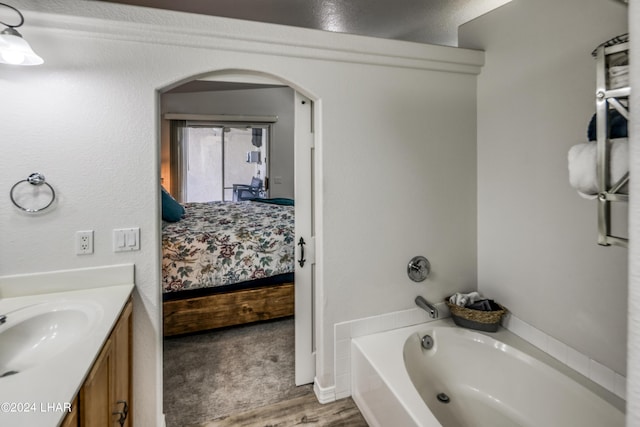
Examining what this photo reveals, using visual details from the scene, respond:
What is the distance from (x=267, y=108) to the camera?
20.5 ft

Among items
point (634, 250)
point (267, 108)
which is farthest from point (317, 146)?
point (267, 108)

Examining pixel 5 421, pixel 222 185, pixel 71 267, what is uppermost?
pixel 222 185

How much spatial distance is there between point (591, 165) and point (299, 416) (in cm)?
195

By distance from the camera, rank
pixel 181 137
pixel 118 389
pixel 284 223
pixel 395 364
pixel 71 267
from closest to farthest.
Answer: pixel 118 389 < pixel 71 267 < pixel 395 364 < pixel 284 223 < pixel 181 137

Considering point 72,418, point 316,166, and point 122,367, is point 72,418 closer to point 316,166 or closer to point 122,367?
point 122,367

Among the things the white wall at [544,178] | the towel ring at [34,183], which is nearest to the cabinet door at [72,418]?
the towel ring at [34,183]

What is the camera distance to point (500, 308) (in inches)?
86.2

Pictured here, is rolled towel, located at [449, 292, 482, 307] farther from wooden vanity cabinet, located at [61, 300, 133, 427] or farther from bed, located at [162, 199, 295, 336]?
wooden vanity cabinet, located at [61, 300, 133, 427]

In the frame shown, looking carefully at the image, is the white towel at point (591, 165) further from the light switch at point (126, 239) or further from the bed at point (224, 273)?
the bed at point (224, 273)

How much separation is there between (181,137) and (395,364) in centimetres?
550

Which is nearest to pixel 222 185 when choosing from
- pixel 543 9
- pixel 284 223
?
pixel 284 223

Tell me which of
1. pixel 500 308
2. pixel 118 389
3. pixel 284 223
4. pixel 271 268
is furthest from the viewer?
pixel 284 223

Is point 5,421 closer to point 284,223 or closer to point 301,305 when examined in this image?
point 301,305

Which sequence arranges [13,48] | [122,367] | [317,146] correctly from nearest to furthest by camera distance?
[13,48], [122,367], [317,146]
